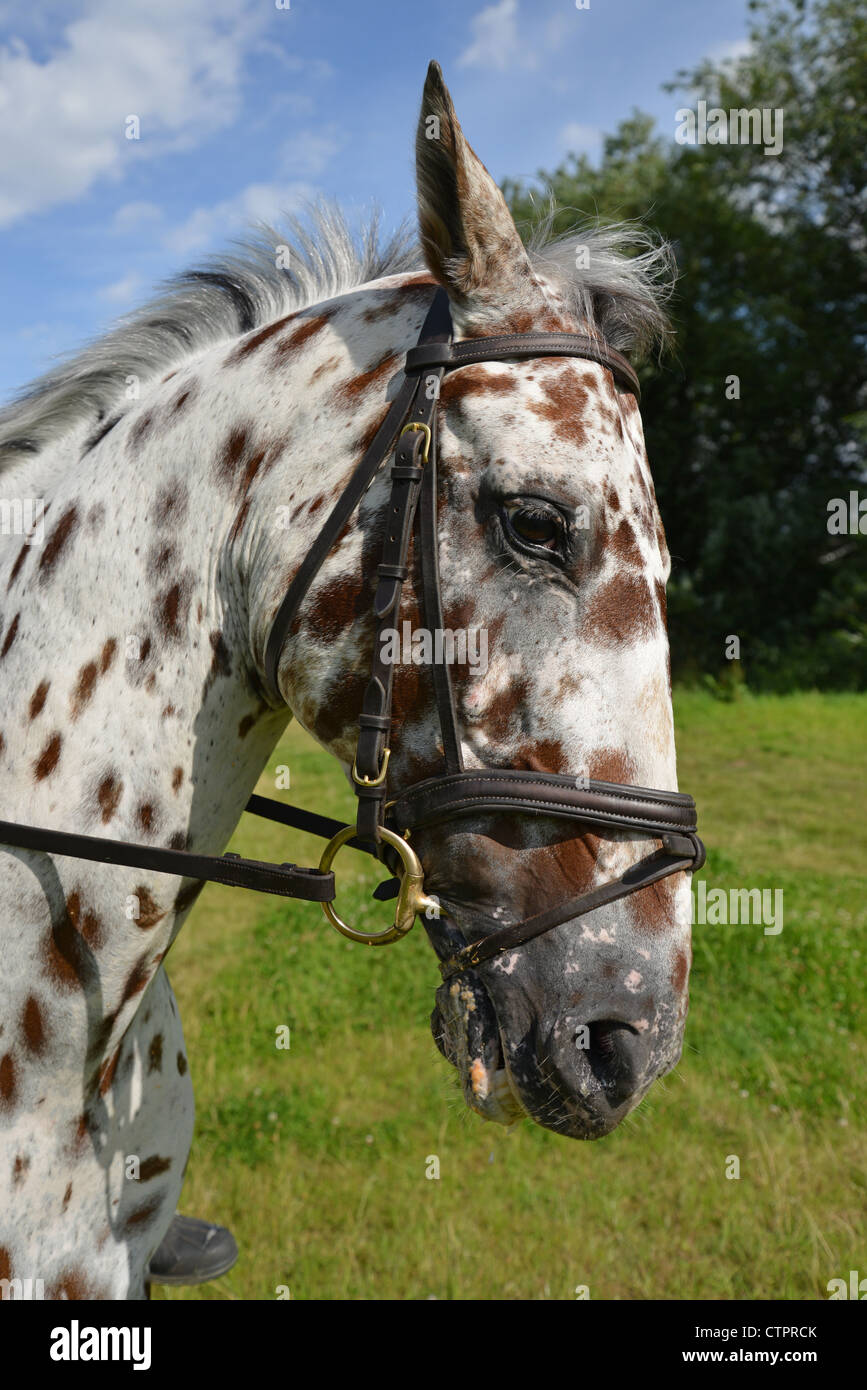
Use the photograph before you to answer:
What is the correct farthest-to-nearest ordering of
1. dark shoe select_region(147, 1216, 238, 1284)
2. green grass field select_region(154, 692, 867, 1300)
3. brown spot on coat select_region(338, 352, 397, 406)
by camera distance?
green grass field select_region(154, 692, 867, 1300) < dark shoe select_region(147, 1216, 238, 1284) < brown spot on coat select_region(338, 352, 397, 406)

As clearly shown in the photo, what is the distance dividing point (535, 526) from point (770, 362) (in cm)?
2196

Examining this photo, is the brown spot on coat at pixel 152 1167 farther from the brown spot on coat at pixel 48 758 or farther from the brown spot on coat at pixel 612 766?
the brown spot on coat at pixel 612 766

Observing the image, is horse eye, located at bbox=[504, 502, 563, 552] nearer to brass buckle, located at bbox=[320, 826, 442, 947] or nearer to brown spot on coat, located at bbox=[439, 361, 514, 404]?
brown spot on coat, located at bbox=[439, 361, 514, 404]

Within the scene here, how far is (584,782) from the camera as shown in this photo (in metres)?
1.64

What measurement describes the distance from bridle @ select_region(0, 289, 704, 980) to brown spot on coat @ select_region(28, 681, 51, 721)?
0.76 feet

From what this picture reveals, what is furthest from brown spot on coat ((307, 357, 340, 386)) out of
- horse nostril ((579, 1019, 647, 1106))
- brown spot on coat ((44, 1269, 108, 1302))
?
brown spot on coat ((44, 1269, 108, 1302))

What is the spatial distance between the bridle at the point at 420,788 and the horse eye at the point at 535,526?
0.49 feet

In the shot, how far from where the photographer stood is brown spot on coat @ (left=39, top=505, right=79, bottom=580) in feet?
6.73

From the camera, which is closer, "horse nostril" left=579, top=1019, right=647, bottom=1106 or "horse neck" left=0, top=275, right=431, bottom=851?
"horse nostril" left=579, top=1019, right=647, bottom=1106

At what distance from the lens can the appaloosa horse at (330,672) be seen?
5.49 feet

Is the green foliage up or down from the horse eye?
up

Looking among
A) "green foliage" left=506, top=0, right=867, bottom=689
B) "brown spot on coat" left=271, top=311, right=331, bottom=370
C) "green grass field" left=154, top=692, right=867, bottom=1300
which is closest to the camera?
"brown spot on coat" left=271, top=311, right=331, bottom=370

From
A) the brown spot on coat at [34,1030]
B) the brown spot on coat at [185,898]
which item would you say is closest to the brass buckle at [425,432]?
the brown spot on coat at [185,898]

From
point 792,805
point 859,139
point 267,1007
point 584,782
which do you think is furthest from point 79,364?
point 859,139
